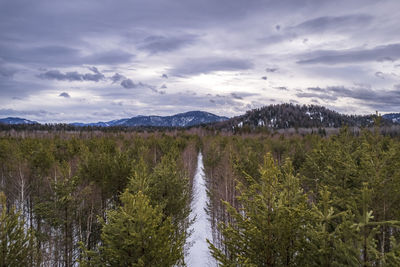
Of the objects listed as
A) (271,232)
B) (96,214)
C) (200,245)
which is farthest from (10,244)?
(200,245)

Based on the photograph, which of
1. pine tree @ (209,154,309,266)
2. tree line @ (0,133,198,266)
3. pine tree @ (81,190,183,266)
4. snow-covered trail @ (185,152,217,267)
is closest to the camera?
pine tree @ (209,154,309,266)

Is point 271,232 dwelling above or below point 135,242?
above

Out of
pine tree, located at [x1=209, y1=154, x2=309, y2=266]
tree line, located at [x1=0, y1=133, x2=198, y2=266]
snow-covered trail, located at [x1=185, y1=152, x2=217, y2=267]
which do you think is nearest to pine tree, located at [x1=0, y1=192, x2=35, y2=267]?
tree line, located at [x1=0, y1=133, x2=198, y2=266]

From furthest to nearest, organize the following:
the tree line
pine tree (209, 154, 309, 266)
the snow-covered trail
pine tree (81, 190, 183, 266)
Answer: the snow-covered trail → the tree line → pine tree (81, 190, 183, 266) → pine tree (209, 154, 309, 266)

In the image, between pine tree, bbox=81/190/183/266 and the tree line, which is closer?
pine tree, bbox=81/190/183/266

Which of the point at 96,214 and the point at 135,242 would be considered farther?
the point at 96,214

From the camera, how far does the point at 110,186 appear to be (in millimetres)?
16969

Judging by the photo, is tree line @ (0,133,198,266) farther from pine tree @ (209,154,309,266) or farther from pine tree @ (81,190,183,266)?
pine tree @ (209,154,309,266)

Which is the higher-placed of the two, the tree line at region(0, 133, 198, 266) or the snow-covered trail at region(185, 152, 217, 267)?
the tree line at region(0, 133, 198, 266)

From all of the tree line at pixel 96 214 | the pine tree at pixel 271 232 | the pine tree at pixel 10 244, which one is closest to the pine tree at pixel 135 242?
the tree line at pixel 96 214

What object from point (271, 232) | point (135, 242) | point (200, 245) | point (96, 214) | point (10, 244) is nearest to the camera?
point (271, 232)

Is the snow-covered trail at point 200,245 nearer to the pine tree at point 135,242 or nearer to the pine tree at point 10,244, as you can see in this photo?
the pine tree at point 135,242

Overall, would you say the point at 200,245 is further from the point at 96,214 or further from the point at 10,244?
the point at 10,244

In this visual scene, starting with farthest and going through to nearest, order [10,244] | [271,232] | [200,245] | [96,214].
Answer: [200,245], [96,214], [10,244], [271,232]
